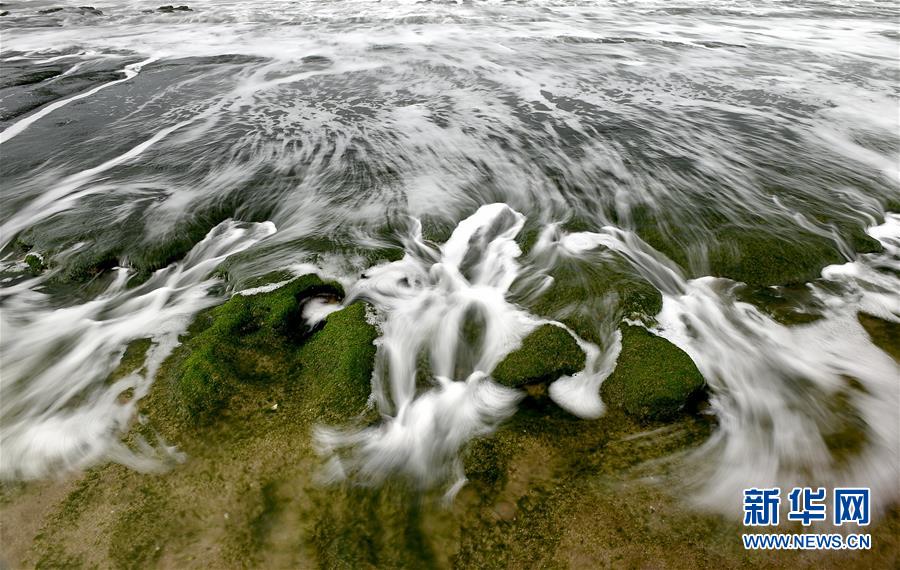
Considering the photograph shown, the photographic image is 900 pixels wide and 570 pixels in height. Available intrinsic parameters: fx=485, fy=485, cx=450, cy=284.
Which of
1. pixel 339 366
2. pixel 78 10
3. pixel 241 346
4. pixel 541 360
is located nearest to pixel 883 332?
pixel 541 360

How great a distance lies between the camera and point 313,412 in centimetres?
492

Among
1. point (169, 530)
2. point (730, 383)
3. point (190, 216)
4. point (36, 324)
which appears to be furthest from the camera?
point (190, 216)

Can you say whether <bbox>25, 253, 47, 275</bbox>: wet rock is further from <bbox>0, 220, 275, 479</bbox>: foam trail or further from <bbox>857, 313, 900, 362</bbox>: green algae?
<bbox>857, 313, 900, 362</bbox>: green algae

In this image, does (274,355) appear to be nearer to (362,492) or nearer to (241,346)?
(241,346)

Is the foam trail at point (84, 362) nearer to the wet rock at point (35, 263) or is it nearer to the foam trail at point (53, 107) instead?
the wet rock at point (35, 263)

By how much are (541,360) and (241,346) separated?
3415mm

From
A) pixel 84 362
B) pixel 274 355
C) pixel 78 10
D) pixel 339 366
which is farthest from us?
pixel 78 10

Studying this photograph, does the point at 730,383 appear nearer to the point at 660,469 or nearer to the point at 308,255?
the point at 660,469

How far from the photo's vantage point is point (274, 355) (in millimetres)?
5504

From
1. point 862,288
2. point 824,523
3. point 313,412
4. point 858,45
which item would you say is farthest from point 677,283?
point 858,45

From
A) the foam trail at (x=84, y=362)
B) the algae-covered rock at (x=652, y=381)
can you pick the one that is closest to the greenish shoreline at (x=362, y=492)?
the algae-covered rock at (x=652, y=381)

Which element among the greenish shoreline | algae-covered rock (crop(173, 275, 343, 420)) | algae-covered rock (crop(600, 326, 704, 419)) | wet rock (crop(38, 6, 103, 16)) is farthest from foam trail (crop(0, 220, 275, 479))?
wet rock (crop(38, 6, 103, 16))

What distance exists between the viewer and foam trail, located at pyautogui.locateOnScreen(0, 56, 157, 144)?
11.3m

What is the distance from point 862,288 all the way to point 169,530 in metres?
8.53
